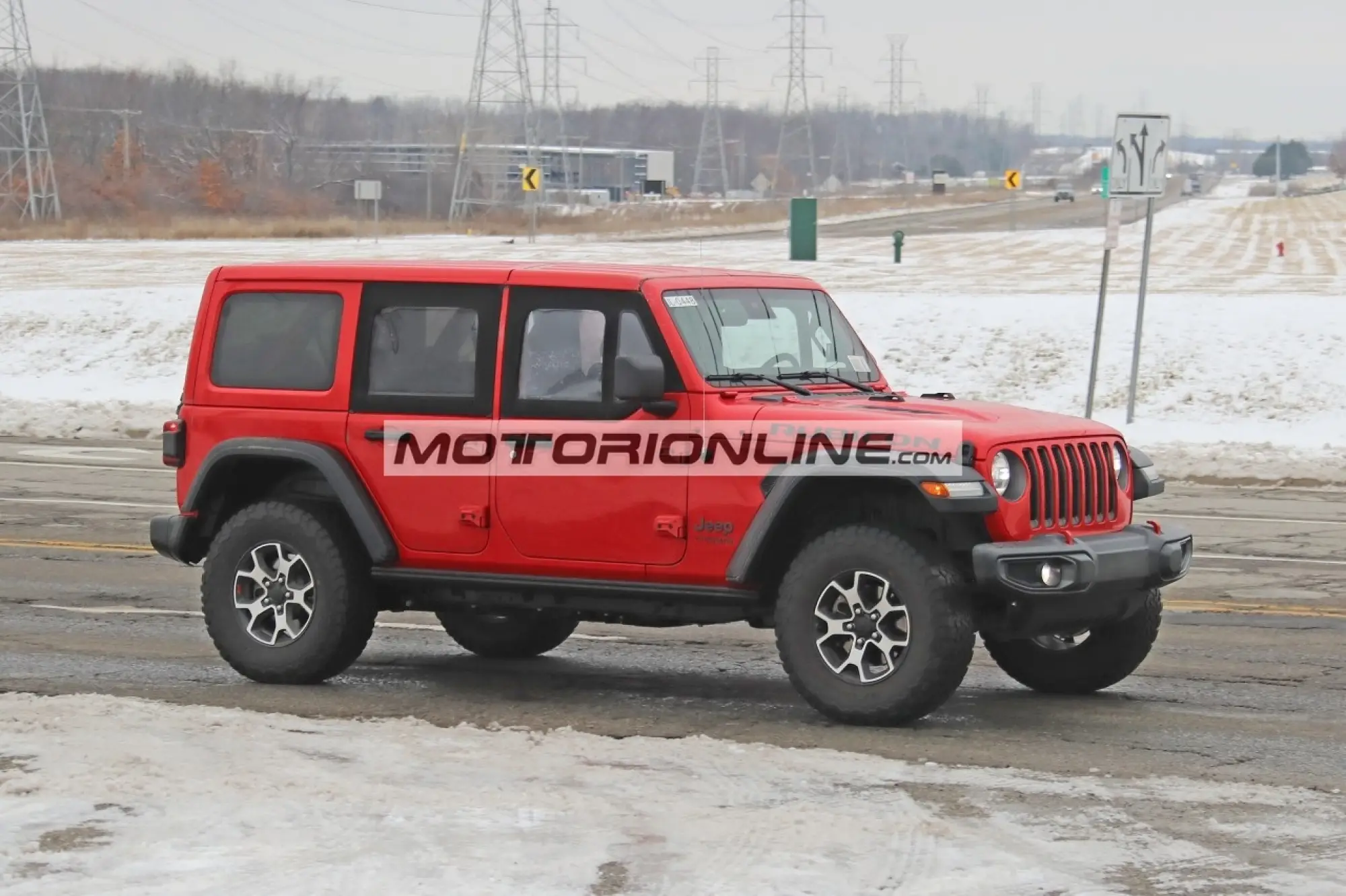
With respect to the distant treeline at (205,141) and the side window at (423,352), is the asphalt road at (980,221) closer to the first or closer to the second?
the distant treeline at (205,141)

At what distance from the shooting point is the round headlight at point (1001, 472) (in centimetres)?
735

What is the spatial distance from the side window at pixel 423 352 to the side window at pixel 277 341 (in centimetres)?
24

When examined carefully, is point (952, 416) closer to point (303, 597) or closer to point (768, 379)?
point (768, 379)

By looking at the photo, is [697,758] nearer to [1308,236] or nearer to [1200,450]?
[1200,450]

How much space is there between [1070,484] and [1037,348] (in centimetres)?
1992

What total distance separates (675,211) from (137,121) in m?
42.4

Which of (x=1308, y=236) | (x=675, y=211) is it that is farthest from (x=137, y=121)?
(x=1308, y=236)

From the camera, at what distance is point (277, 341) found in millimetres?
8703

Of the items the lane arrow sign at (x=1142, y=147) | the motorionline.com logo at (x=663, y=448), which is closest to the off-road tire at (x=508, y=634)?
the motorionline.com logo at (x=663, y=448)

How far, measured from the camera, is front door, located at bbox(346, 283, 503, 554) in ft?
27.1

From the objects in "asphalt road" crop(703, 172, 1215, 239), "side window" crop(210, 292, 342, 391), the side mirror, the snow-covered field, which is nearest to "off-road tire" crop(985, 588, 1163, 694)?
the side mirror

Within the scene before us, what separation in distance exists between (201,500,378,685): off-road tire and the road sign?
13.5m

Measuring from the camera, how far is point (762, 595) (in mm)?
7836

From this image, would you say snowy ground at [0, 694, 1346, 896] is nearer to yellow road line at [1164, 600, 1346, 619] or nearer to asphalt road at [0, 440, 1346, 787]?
asphalt road at [0, 440, 1346, 787]
